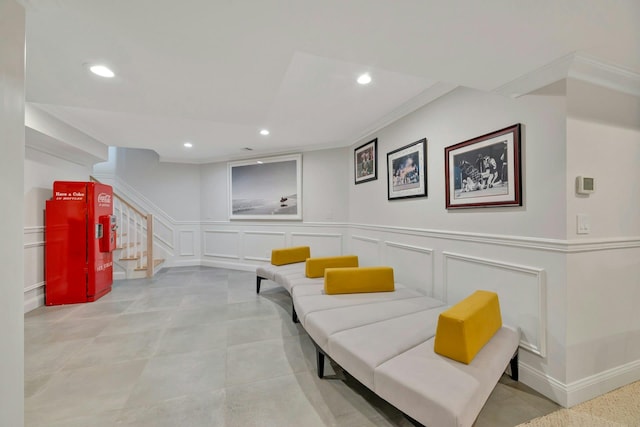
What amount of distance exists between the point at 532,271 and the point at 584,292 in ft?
1.01

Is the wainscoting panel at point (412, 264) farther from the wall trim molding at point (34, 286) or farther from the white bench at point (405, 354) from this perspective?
the wall trim molding at point (34, 286)

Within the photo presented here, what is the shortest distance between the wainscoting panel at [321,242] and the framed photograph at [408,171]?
62.9 inches

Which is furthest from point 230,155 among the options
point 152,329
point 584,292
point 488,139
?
point 584,292

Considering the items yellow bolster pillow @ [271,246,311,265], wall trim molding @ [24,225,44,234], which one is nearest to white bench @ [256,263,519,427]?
yellow bolster pillow @ [271,246,311,265]

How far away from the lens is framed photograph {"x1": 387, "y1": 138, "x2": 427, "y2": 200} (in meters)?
2.83

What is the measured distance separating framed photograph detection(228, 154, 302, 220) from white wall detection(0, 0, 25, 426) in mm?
4039

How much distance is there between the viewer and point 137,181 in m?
5.88

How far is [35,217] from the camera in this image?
3537 mm

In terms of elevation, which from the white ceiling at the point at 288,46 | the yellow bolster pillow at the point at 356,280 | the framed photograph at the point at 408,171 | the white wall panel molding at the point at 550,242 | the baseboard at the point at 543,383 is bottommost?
the baseboard at the point at 543,383

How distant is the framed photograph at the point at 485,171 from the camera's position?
1.95 meters

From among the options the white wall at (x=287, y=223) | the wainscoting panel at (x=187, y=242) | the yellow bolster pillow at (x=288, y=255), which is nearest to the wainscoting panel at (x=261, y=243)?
the white wall at (x=287, y=223)

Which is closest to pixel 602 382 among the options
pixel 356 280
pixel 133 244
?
pixel 356 280

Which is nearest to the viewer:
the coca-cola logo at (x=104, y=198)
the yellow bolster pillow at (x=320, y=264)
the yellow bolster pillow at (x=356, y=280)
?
the yellow bolster pillow at (x=356, y=280)

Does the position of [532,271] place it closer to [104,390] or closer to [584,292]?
[584,292]
